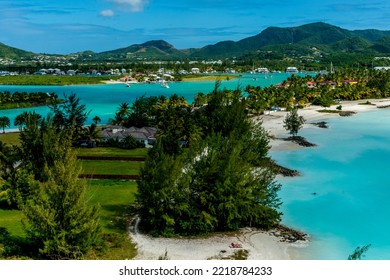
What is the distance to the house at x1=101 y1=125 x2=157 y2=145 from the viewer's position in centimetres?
2295

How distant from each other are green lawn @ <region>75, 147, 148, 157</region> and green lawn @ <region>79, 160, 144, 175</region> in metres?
1.26

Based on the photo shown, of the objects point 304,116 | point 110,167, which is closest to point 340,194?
point 110,167

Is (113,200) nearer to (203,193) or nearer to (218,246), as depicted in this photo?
(203,193)

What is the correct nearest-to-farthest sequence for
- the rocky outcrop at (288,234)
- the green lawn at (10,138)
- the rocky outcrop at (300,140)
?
the rocky outcrop at (288,234), the green lawn at (10,138), the rocky outcrop at (300,140)

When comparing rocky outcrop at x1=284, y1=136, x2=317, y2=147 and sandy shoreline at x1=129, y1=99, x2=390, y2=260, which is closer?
sandy shoreline at x1=129, y1=99, x2=390, y2=260

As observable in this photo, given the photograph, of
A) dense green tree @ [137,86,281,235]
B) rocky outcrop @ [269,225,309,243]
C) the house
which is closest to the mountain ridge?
the house

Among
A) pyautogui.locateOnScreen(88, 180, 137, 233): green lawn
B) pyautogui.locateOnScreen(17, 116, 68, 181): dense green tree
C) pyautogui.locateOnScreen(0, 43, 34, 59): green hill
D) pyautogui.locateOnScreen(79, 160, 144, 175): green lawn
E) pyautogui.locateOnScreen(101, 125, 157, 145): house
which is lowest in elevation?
pyautogui.locateOnScreen(88, 180, 137, 233): green lawn

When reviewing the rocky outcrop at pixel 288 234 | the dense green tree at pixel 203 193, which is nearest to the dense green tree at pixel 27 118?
the dense green tree at pixel 203 193

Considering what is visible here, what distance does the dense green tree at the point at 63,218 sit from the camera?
28.3 feet

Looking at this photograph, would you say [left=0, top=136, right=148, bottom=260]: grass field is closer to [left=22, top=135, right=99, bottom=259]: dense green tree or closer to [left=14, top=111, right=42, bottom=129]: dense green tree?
[left=22, top=135, right=99, bottom=259]: dense green tree

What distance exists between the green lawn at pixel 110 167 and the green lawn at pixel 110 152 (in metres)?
1.26

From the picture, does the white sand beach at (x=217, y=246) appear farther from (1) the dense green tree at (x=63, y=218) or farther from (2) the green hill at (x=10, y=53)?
(2) the green hill at (x=10, y=53)

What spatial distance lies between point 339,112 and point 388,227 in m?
26.0

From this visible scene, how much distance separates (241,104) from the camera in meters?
20.7
